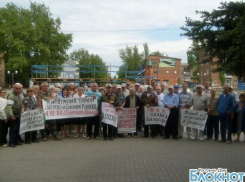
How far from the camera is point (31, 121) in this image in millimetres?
9602

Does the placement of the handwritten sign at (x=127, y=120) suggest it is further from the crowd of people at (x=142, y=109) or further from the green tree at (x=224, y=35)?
the green tree at (x=224, y=35)

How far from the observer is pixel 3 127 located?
9.09m

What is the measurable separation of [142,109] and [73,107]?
8.53 ft

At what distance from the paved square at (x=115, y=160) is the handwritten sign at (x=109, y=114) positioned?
0.69 m

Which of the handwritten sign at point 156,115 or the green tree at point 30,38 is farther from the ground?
the green tree at point 30,38

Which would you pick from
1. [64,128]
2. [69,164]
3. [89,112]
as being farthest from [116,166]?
[64,128]

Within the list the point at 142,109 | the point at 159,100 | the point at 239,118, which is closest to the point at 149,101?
the point at 142,109

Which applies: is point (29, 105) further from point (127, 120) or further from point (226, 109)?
point (226, 109)

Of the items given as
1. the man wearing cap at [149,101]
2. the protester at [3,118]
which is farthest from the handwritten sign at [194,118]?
the protester at [3,118]

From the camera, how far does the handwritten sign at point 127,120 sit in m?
10.8

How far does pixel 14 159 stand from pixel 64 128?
3786 millimetres

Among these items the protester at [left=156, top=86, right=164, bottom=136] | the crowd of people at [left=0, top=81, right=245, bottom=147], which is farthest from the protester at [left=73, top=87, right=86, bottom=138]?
the protester at [left=156, top=86, right=164, bottom=136]

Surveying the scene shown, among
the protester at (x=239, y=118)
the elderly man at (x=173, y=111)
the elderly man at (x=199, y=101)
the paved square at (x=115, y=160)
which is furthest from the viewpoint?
the elderly man at (x=173, y=111)

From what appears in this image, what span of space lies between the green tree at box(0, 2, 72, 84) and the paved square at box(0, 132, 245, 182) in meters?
49.1
